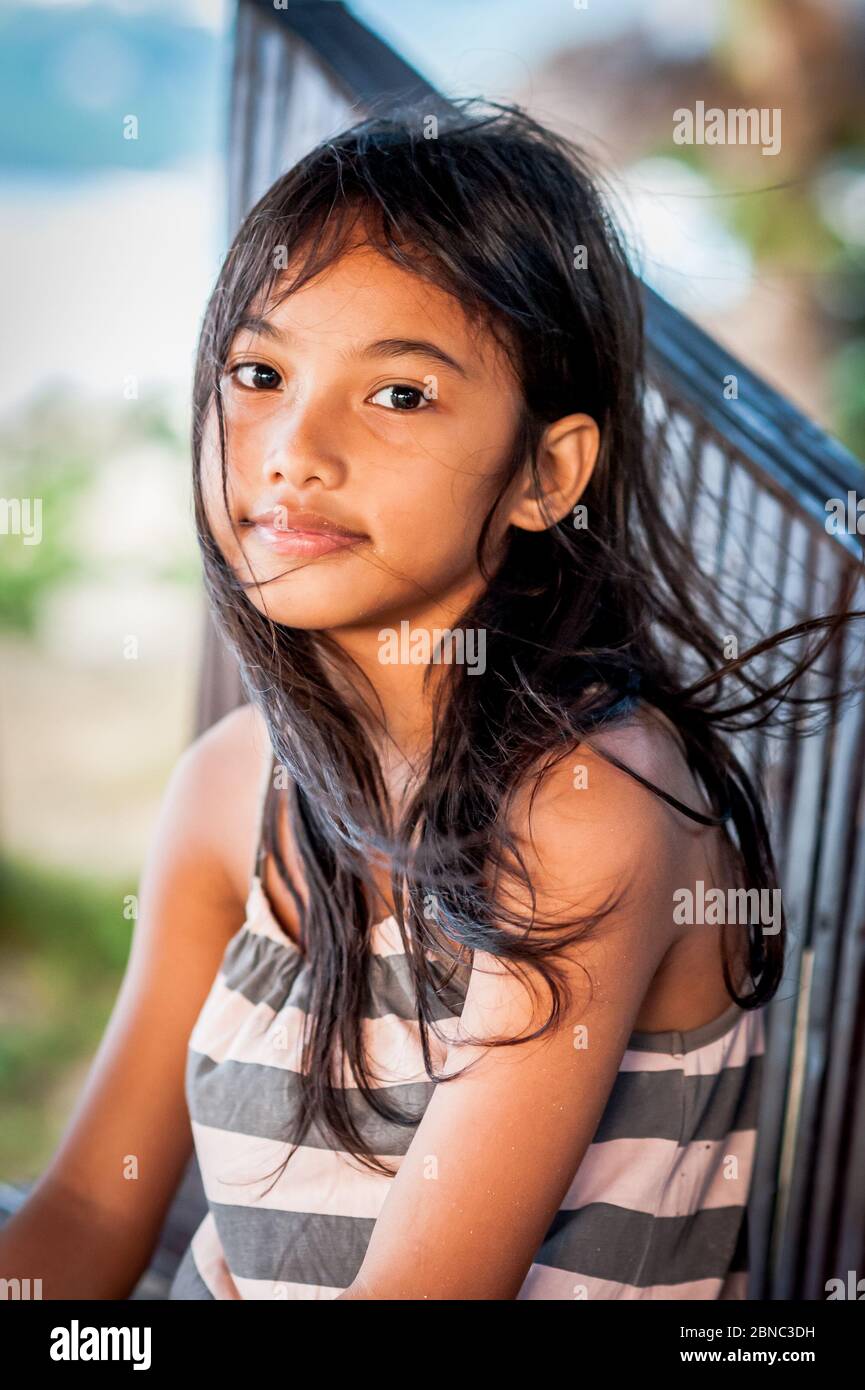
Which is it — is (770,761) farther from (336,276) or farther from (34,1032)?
(34,1032)

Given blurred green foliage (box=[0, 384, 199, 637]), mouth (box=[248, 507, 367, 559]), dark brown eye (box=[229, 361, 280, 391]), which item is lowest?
mouth (box=[248, 507, 367, 559])

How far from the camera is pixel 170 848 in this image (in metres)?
1.26

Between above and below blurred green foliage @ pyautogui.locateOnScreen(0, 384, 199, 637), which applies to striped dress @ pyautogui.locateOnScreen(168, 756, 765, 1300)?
below

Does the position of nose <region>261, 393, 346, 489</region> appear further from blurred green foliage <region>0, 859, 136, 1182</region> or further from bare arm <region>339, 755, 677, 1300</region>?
blurred green foliage <region>0, 859, 136, 1182</region>

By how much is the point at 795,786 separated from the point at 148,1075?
0.63 metres

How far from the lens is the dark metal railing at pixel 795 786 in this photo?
3.97 feet

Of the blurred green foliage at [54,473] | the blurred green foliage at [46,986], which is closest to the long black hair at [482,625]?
the blurred green foliage at [46,986]

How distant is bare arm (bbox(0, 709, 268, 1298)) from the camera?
1166 millimetres

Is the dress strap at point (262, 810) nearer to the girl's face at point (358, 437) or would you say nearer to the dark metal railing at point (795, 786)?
the girl's face at point (358, 437)

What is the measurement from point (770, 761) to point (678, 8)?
534 centimetres

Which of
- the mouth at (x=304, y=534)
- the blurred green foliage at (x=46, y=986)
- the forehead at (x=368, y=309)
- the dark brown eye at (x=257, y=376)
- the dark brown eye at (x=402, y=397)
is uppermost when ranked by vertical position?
the forehead at (x=368, y=309)

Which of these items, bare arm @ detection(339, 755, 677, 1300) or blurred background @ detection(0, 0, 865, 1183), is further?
blurred background @ detection(0, 0, 865, 1183)

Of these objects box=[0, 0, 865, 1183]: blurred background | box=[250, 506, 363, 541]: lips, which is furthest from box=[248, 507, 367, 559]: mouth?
box=[0, 0, 865, 1183]: blurred background
